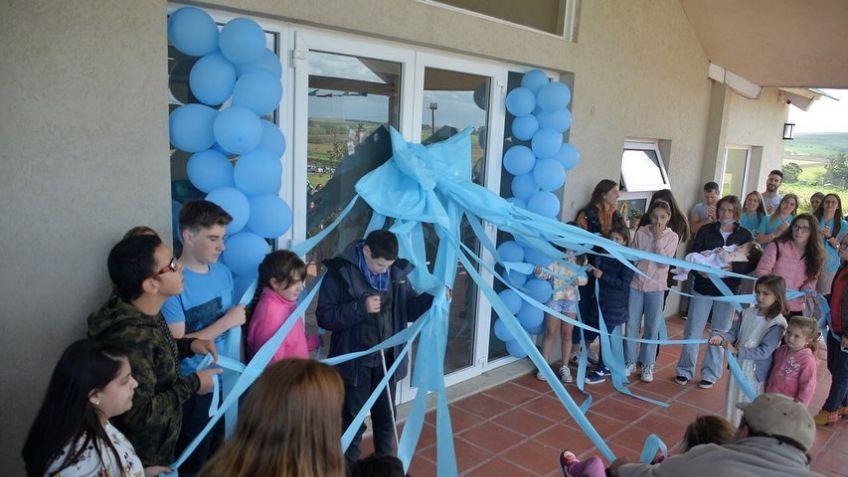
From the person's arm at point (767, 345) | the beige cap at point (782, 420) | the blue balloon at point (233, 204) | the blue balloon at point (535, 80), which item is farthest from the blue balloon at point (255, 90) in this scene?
the person's arm at point (767, 345)

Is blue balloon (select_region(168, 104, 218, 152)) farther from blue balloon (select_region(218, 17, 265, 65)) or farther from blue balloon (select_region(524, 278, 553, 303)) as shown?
blue balloon (select_region(524, 278, 553, 303))

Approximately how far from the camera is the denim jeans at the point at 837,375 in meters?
4.35

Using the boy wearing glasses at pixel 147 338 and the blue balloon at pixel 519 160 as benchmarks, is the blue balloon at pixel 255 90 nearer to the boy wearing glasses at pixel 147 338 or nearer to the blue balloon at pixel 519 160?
the boy wearing glasses at pixel 147 338

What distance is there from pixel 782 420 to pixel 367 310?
177 cm

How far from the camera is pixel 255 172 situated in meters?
2.70

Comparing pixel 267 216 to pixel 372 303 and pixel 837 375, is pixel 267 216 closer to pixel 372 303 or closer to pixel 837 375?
pixel 372 303

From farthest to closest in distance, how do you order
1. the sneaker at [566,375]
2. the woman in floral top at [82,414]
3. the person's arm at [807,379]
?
the sneaker at [566,375] < the person's arm at [807,379] < the woman in floral top at [82,414]

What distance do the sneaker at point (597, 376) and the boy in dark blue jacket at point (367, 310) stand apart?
2.16m

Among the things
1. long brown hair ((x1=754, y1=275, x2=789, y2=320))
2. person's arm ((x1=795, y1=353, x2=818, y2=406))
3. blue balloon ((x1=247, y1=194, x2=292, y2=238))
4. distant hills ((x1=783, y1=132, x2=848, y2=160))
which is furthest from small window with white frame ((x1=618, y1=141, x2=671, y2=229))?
distant hills ((x1=783, y1=132, x2=848, y2=160))

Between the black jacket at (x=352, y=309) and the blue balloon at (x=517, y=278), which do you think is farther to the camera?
the blue balloon at (x=517, y=278)

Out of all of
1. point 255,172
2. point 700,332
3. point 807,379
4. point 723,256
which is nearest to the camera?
point 255,172

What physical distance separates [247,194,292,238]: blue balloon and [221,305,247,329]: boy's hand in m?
0.39

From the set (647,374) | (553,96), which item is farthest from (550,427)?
(553,96)

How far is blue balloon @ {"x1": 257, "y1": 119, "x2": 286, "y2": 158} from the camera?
2.81 metres
